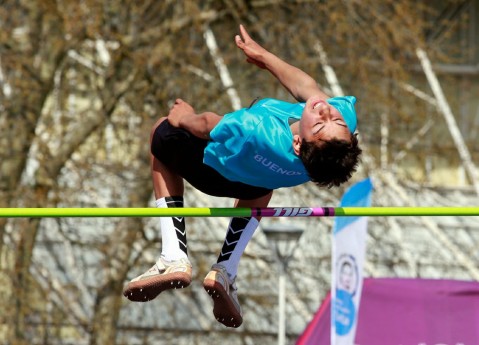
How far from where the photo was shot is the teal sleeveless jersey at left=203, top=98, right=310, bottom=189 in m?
6.89

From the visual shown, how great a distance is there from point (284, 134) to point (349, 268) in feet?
16.4

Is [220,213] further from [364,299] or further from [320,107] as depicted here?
[364,299]

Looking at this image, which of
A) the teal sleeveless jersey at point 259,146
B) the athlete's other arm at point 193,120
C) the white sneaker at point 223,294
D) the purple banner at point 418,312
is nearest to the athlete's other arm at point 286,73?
the teal sleeveless jersey at point 259,146

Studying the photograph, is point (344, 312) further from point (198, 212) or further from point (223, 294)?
point (198, 212)

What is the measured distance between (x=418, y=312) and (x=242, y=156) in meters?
4.72

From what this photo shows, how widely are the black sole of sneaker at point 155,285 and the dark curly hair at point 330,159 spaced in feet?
3.25

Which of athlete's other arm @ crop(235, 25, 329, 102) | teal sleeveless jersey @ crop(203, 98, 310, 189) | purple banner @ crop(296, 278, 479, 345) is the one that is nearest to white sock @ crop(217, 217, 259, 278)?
teal sleeveless jersey @ crop(203, 98, 310, 189)

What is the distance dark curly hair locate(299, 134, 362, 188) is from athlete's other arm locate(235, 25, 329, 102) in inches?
15.5

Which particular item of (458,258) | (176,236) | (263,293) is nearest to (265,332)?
(263,293)

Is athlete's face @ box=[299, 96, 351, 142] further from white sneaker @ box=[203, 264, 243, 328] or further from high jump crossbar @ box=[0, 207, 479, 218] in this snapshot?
white sneaker @ box=[203, 264, 243, 328]

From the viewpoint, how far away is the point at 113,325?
51.7ft

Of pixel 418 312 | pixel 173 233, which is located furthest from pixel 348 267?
pixel 173 233

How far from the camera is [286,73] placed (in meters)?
7.36

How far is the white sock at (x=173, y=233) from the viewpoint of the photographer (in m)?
7.67
